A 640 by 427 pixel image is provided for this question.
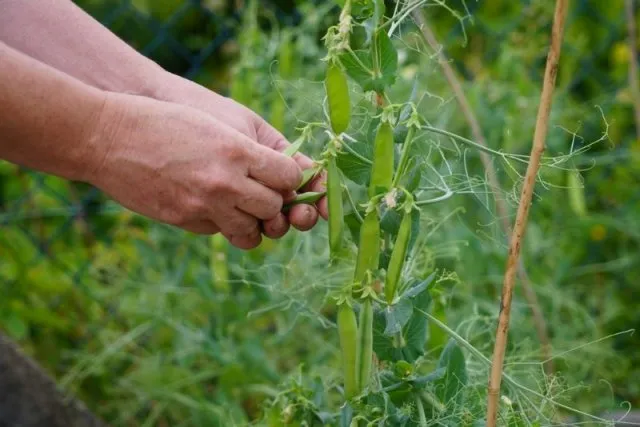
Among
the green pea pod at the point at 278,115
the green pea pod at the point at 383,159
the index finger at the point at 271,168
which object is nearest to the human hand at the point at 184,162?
the index finger at the point at 271,168

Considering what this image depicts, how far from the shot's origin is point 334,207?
3.82 feet

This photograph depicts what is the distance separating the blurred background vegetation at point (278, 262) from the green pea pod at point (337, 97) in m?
0.78

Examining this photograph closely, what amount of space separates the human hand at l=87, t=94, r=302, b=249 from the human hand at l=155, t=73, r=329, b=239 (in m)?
0.04

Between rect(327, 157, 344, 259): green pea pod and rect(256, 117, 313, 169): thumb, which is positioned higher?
rect(256, 117, 313, 169): thumb

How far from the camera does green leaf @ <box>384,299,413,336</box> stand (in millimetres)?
1135

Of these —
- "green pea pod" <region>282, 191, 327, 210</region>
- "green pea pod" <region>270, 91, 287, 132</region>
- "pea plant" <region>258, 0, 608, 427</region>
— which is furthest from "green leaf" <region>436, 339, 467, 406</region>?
"green pea pod" <region>270, 91, 287, 132</region>

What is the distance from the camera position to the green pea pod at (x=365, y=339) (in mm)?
1129

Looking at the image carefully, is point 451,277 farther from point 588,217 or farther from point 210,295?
point 588,217

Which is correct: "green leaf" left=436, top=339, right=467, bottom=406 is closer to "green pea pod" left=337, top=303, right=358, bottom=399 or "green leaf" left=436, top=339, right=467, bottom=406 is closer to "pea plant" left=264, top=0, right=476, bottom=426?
"pea plant" left=264, top=0, right=476, bottom=426

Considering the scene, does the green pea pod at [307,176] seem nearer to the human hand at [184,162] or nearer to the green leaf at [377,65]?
the human hand at [184,162]

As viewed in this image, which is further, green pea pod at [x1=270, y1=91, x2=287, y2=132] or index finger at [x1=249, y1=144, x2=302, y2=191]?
green pea pod at [x1=270, y1=91, x2=287, y2=132]

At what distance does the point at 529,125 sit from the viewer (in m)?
2.64

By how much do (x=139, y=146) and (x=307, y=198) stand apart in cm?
19

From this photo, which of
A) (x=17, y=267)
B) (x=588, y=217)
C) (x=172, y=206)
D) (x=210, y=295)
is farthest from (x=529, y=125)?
(x=172, y=206)
